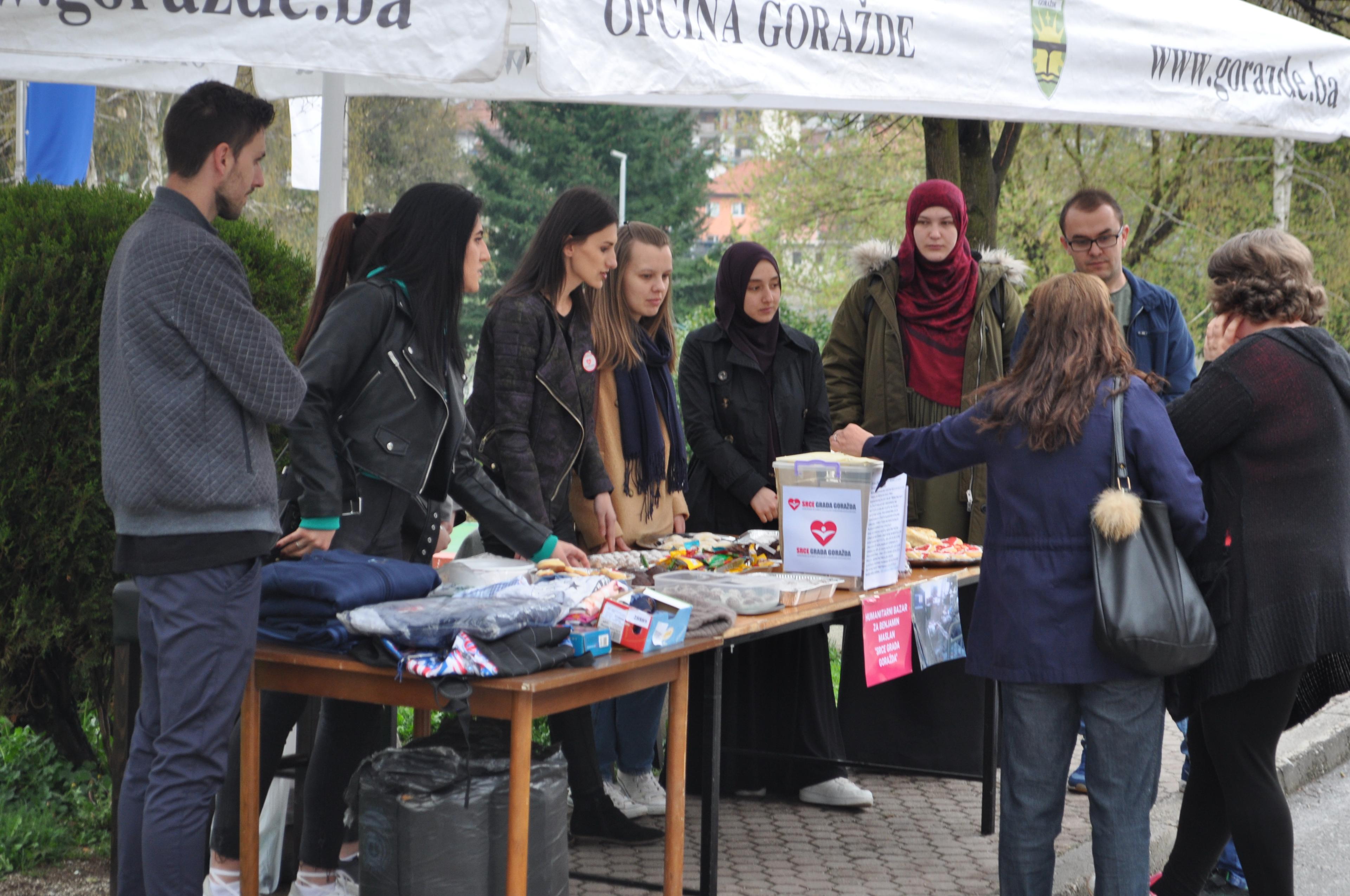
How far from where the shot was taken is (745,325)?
494cm

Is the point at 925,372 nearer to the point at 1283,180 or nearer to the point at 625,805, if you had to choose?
the point at 625,805

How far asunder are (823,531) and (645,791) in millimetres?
1343

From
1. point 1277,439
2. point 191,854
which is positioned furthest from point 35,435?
point 1277,439

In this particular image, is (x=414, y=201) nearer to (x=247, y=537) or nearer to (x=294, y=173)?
(x=247, y=537)

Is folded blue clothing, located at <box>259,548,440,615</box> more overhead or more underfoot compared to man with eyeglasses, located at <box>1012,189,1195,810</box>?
more underfoot

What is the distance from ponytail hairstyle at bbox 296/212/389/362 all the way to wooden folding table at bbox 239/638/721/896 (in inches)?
39.9

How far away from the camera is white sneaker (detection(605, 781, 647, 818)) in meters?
4.61

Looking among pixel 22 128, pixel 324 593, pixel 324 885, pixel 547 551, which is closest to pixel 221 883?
pixel 324 885

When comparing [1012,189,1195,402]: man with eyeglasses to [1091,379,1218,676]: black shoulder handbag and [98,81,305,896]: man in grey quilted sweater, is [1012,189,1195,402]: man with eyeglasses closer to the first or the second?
[1091,379,1218,676]: black shoulder handbag

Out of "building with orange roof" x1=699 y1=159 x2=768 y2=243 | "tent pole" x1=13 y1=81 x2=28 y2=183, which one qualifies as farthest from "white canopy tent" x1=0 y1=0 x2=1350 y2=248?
"building with orange roof" x1=699 y1=159 x2=768 y2=243

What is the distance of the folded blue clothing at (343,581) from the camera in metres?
2.92

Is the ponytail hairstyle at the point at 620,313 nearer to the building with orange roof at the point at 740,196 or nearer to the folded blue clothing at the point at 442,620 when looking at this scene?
the folded blue clothing at the point at 442,620

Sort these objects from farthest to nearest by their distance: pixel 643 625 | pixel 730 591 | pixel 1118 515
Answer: pixel 730 591 → pixel 1118 515 → pixel 643 625

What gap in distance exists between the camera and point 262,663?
308 centimetres
